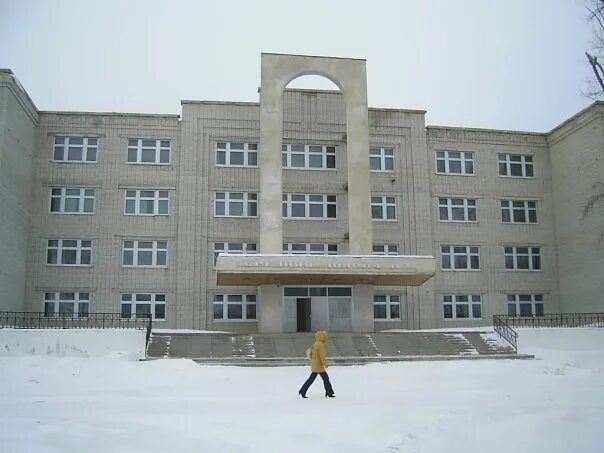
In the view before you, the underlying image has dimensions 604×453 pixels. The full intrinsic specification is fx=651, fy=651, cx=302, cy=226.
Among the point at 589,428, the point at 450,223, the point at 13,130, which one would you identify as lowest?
the point at 589,428

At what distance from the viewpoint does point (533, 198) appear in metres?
35.2

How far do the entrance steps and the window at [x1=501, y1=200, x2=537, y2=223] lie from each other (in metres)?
9.66

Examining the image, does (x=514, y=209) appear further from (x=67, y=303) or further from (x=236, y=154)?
(x=67, y=303)

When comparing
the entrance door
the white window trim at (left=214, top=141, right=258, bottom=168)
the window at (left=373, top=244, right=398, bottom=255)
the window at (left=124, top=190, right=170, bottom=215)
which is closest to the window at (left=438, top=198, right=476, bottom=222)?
the window at (left=373, top=244, right=398, bottom=255)

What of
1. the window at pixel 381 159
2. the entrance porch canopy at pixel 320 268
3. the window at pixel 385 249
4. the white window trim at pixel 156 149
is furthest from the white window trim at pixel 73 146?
the window at pixel 385 249

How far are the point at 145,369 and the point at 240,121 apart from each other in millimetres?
17626

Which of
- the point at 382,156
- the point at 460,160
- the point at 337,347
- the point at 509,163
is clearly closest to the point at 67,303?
the point at 337,347

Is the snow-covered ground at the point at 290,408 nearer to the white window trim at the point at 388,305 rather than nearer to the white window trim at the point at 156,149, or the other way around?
the white window trim at the point at 388,305

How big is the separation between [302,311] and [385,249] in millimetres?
5701

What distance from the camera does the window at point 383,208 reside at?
110 feet

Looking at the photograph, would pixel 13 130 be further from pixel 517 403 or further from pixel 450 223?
pixel 517 403

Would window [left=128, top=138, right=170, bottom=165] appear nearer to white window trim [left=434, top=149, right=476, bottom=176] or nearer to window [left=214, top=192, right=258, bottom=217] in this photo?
window [left=214, top=192, right=258, bottom=217]

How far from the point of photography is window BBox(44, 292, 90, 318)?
30.6 meters

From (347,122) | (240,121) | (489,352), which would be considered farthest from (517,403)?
(240,121)
